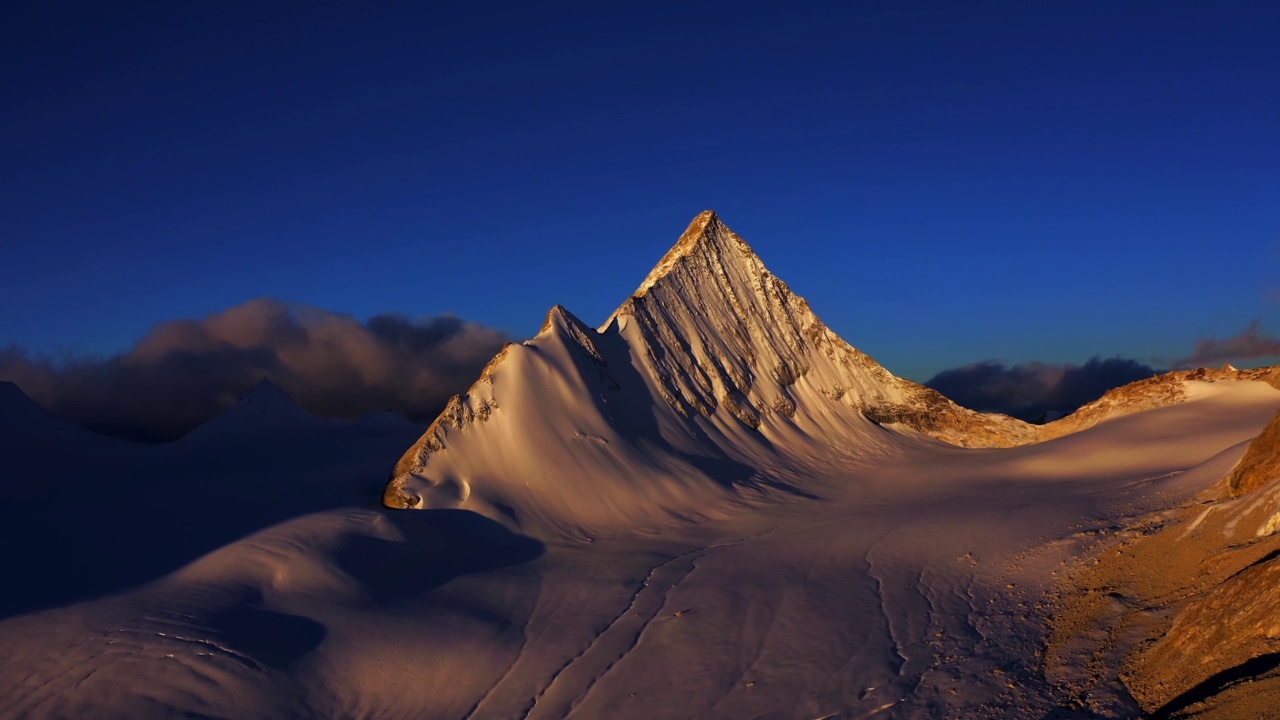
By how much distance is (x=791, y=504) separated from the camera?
27078 mm

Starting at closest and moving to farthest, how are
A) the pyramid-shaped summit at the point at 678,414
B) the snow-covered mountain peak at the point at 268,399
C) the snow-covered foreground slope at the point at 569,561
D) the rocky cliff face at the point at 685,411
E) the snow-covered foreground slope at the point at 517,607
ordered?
the snow-covered foreground slope at the point at 517,607
the snow-covered foreground slope at the point at 569,561
the pyramid-shaped summit at the point at 678,414
the rocky cliff face at the point at 685,411
the snow-covered mountain peak at the point at 268,399

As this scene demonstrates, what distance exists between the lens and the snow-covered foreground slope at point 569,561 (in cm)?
1216

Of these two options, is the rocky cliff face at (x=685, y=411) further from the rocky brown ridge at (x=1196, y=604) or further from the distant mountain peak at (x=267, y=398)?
the rocky brown ridge at (x=1196, y=604)

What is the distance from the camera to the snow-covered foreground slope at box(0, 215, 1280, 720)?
1216cm

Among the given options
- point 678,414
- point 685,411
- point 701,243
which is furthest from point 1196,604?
point 701,243

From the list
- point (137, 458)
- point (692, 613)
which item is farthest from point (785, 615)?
point (137, 458)

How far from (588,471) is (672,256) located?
21858mm

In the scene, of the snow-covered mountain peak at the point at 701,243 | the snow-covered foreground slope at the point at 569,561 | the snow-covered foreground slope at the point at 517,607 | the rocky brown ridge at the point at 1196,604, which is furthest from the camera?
the snow-covered mountain peak at the point at 701,243

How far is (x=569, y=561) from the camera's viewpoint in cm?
2008

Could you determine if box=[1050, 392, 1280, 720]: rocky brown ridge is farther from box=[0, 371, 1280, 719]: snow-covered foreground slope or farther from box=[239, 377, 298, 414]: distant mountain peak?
box=[239, 377, 298, 414]: distant mountain peak

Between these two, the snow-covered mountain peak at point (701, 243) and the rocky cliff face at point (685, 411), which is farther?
the snow-covered mountain peak at point (701, 243)

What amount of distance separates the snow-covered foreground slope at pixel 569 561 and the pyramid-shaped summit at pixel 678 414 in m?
0.17

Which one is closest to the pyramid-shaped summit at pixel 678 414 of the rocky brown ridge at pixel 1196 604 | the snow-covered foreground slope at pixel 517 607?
the snow-covered foreground slope at pixel 517 607

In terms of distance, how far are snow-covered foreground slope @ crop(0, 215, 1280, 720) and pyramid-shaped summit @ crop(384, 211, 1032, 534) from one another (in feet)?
0.55
